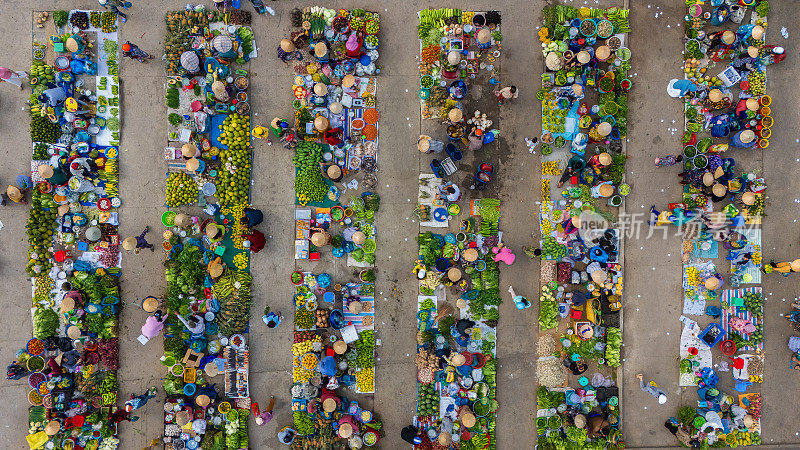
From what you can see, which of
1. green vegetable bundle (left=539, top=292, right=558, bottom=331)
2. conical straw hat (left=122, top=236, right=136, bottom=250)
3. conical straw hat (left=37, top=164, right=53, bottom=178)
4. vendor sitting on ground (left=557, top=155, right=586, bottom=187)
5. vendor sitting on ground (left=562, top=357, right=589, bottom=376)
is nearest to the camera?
conical straw hat (left=37, top=164, right=53, bottom=178)

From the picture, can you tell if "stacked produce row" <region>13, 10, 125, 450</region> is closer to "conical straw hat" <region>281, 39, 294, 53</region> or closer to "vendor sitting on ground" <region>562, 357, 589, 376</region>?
"conical straw hat" <region>281, 39, 294, 53</region>

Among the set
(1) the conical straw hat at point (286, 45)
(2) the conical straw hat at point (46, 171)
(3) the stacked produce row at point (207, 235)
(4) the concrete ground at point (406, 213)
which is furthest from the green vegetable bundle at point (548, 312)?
(2) the conical straw hat at point (46, 171)

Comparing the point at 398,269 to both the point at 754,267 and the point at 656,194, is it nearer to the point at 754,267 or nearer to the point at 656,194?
the point at 656,194

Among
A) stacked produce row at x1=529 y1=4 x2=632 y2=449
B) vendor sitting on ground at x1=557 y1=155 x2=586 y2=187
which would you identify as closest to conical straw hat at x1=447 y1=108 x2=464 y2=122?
stacked produce row at x1=529 y1=4 x2=632 y2=449

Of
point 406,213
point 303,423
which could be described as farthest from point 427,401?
point 406,213

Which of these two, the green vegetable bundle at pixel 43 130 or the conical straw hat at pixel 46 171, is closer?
the conical straw hat at pixel 46 171

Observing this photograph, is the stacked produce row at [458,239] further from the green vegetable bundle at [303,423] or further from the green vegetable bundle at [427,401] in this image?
the green vegetable bundle at [303,423]
